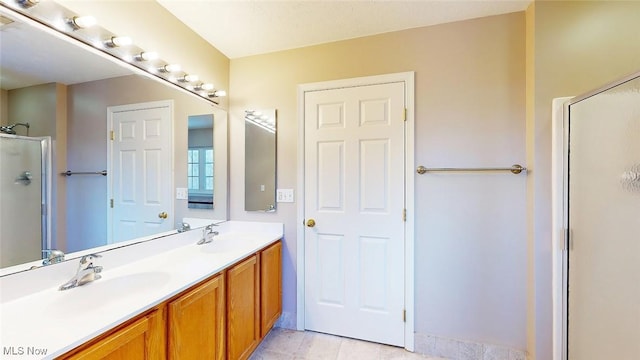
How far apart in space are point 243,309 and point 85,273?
85 centimetres

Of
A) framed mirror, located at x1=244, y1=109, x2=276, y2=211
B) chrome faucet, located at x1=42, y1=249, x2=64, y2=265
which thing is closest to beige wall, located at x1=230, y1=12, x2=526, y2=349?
framed mirror, located at x1=244, y1=109, x2=276, y2=211

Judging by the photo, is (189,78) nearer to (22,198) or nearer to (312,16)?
(312,16)

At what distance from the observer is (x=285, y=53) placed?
215 centimetres

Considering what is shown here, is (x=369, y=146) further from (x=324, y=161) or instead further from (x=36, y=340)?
(x=36, y=340)

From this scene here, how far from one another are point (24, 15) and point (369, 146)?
1.89 m

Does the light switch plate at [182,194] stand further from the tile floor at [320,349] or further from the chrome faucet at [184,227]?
the tile floor at [320,349]

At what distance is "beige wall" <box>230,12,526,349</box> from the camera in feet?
5.57

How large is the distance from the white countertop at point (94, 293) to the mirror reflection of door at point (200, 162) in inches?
14.4

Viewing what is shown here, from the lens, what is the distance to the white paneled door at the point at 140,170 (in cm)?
143

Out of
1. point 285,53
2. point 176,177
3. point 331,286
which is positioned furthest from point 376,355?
point 285,53

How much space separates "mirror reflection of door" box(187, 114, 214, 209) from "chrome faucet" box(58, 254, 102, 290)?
76cm

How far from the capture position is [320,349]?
1.89 meters

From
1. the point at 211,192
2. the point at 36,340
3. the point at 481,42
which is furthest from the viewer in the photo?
the point at 211,192
